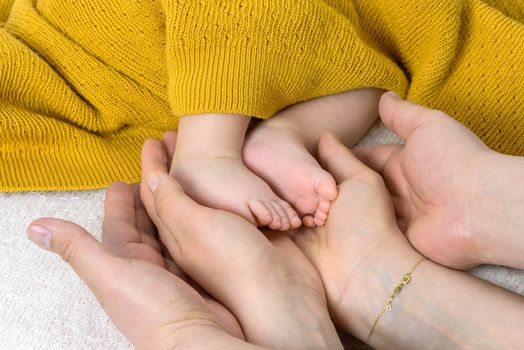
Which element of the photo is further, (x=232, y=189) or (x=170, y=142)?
(x=170, y=142)

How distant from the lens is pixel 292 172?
827 millimetres

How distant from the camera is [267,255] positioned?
725 millimetres

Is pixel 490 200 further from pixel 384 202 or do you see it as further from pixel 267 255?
pixel 267 255

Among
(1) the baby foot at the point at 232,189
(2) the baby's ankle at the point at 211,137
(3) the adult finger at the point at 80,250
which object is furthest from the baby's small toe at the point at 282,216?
(3) the adult finger at the point at 80,250

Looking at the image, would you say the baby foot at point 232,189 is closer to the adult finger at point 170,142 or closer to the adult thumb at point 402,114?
the adult finger at point 170,142

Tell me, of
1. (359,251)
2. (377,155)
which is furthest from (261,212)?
(377,155)

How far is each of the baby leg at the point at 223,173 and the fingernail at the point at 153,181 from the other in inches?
1.8

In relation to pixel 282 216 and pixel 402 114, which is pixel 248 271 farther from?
pixel 402 114

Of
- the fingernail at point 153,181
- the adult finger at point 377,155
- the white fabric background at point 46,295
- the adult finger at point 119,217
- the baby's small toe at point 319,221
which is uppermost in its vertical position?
the adult finger at point 377,155

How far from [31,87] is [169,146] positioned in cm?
22

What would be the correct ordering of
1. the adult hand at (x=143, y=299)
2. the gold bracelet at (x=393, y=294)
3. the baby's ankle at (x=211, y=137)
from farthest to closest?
the baby's ankle at (x=211, y=137)
the gold bracelet at (x=393, y=294)
the adult hand at (x=143, y=299)

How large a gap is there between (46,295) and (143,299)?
0.22 meters

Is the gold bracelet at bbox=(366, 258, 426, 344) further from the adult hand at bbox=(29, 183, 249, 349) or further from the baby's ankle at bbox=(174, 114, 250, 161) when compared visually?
the baby's ankle at bbox=(174, 114, 250, 161)

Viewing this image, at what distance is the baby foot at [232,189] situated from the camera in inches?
30.7
